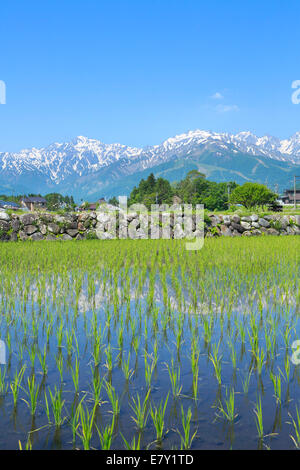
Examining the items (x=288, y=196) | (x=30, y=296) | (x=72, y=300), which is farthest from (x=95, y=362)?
(x=288, y=196)

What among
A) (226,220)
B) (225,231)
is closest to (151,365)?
(225,231)

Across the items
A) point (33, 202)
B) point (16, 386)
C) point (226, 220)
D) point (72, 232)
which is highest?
point (33, 202)

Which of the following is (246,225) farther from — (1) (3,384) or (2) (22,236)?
(1) (3,384)

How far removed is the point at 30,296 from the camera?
5.73 metres

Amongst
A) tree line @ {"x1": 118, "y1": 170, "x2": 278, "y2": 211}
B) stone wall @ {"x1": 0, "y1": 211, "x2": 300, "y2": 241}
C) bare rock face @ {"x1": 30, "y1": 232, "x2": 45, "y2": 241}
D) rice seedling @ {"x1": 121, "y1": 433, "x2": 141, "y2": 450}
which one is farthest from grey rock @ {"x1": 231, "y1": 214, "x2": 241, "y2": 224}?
tree line @ {"x1": 118, "y1": 170, "x2": 278, "y2": 211}

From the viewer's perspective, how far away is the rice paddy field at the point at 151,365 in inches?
91.0

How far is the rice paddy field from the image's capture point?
2.31 m

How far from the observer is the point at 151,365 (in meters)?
3.35

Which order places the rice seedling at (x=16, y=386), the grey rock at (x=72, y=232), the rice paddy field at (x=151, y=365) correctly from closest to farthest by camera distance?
the rice paddy field at (x=151, y=365), the rice seedling at (x=16, y=386), the grey rock at (x=72, y=232)

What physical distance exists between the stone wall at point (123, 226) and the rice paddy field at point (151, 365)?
28.3ft

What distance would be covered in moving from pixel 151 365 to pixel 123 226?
1329 cm

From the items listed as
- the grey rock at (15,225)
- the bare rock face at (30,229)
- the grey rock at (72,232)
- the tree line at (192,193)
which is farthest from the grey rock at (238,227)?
the tree line at (192,193)

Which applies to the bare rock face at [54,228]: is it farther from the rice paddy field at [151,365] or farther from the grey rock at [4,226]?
A: the rice paddy field at [151,365]
